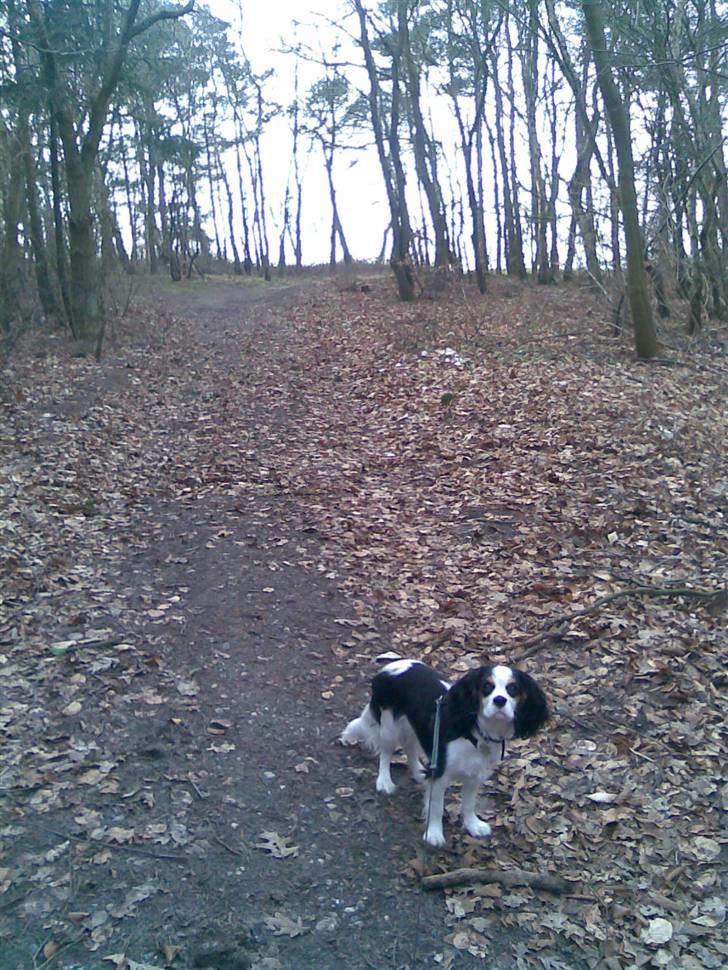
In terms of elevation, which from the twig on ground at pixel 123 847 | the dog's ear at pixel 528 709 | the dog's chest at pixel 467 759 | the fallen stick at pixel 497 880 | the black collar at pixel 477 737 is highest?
the dog's ear at pixel 528 709

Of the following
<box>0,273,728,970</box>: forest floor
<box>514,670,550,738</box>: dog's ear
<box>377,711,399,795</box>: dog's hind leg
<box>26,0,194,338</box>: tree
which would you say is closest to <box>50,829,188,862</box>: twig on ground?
<box>0,273,728,970</box>: forest floor

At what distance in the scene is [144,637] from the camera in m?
6.66

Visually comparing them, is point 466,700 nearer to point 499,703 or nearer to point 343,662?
point 499,703

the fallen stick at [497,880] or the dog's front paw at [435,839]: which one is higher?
the dog's front paw at [435,839]

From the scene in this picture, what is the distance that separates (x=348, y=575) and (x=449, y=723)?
12.5ft

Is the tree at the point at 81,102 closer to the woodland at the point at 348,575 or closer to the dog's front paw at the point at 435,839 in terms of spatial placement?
the woodland at the point at 348,575

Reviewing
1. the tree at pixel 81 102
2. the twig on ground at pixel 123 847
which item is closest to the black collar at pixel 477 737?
the twig on ground at pixel 123 847

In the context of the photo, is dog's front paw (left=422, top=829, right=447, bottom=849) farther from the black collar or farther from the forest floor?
the black collar

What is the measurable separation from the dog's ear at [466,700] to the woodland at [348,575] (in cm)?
75

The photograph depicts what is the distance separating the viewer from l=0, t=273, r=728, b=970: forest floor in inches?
157

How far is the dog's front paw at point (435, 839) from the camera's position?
443 centimetres

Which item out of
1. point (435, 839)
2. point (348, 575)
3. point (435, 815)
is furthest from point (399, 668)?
point (348, 575)

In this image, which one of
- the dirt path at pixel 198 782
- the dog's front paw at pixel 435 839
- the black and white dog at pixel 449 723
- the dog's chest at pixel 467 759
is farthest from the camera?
the dog's front paw at pixel 435 839

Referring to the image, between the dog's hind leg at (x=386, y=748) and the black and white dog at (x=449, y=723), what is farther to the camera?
the dog's hind leg at (x=386, y=748)
